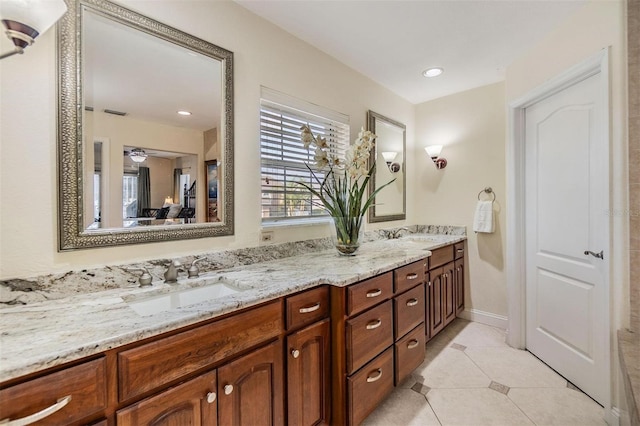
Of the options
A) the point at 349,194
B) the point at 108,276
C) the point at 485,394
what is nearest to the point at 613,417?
the point at 485,394

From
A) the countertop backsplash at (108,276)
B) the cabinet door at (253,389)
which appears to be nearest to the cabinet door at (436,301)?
the countertop backsplash at (108,276)

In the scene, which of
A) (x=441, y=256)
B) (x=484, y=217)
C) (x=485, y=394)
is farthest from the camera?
(x=484, y=217)

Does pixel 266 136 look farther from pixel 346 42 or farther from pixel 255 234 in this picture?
pixel 346 42

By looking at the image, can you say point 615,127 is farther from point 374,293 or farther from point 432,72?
point 374,293

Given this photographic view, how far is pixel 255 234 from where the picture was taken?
1.84 meters

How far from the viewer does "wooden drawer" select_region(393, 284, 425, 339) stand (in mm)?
1836

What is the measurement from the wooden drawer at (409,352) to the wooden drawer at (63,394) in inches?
60.6

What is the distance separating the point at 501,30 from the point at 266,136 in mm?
1812

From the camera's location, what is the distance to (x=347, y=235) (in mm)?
2076

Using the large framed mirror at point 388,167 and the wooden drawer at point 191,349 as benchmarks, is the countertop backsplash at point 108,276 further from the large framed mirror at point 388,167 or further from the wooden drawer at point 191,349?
the large framed mirror at point 388,167

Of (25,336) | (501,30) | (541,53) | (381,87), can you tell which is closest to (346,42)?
(381,87)

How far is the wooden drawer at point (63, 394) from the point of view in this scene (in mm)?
683

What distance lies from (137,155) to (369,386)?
171cm

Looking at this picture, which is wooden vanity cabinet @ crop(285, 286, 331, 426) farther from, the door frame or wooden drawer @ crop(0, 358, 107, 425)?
the door frame
